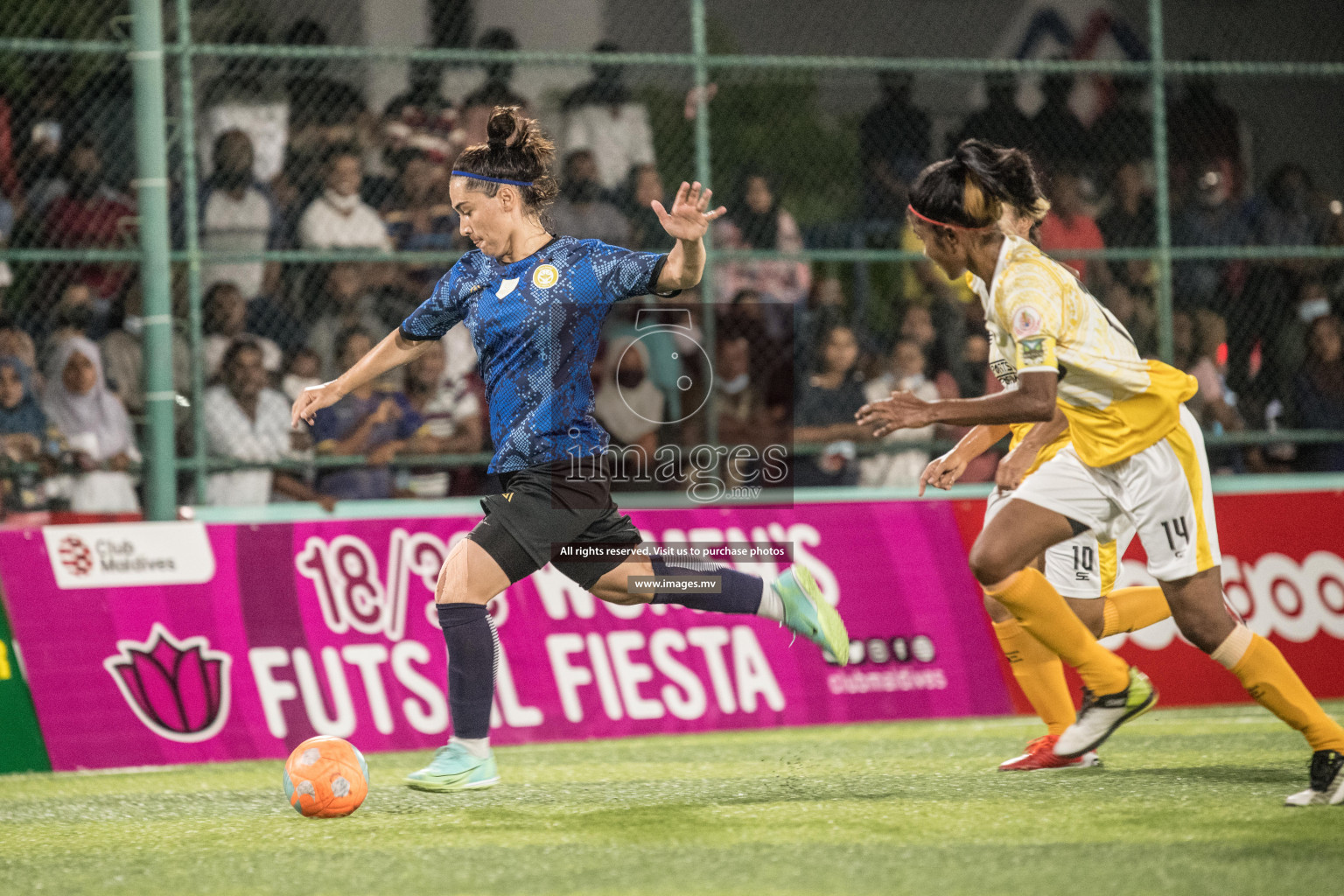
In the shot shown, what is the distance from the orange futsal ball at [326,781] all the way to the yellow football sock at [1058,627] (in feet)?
7.34

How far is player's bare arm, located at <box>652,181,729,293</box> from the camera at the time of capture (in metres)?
5.30

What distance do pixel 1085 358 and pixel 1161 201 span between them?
5375 mm

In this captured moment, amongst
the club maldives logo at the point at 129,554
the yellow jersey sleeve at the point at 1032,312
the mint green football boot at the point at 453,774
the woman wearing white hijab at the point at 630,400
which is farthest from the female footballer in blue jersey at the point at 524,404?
the woman wearing white hijab at the point at 630,400

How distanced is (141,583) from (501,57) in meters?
3.68

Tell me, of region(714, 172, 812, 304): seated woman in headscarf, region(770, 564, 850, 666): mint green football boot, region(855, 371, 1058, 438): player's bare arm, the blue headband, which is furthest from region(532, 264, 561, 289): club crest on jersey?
region(714, 172, 812, 304): seated woman in headscarf

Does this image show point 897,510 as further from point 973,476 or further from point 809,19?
point 809,19

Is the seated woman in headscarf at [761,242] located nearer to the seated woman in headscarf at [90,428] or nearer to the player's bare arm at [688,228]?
the seated woman in headscarf at [90,428]

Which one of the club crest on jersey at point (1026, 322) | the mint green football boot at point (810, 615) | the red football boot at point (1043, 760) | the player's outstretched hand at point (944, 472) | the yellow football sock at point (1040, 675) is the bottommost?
the red football boot at point (1043, 760)

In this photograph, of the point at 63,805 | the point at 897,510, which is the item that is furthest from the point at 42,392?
the point at 897,510

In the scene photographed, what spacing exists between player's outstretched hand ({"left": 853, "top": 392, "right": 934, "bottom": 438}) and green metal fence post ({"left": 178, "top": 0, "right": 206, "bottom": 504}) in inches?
198

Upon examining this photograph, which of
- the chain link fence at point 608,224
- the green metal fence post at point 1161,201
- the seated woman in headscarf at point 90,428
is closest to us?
the seated woman in headscarf at point 90,428

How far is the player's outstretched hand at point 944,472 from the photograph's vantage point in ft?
19.1

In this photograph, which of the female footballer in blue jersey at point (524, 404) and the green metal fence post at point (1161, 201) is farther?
the green metal fence post at point (1161, 201)

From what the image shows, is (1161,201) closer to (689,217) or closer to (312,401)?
(689,217)
